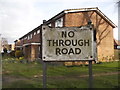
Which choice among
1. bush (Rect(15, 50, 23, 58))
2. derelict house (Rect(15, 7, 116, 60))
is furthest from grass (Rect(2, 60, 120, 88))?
bush (Rect(15, 50, 23, 58))

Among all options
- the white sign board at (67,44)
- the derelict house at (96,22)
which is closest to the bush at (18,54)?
the derelict house at (96,22)

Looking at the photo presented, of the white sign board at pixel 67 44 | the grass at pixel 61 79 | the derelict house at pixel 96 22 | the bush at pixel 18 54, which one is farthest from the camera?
the bush at pixel 18 54

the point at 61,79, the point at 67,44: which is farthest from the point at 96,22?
the point at 67,44

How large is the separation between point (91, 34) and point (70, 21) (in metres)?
21.0

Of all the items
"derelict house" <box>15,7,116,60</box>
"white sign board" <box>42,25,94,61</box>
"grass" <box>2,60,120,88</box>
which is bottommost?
"grass" <box>2,60,120,88</box>

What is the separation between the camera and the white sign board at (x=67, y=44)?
471 cm

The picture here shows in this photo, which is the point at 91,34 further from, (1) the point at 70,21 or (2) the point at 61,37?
(1) the point at 70,21

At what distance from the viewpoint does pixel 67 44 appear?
15.7ft

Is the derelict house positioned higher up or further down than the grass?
higher up

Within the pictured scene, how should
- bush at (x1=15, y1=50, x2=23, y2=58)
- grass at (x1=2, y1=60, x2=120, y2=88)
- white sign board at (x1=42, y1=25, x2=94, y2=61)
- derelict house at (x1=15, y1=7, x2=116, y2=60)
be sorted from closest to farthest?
white sign board at (x1=42, y1=25, x2=94, y2=61), grass at (x1=2, y1=60, x2=120, y2=88), derelict house at (x1=15, y1=7, x2=116, y2=60), bush at (x1=15, y1=50, x2=23, y2=58)

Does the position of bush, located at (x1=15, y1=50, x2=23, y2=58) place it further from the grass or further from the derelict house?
the grass

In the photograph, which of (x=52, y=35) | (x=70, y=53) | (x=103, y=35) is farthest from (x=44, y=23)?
(x=103, y=35)

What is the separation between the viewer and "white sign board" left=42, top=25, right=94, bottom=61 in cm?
471

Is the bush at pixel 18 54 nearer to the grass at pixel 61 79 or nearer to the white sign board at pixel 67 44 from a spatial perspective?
the grass at pixel 61 79
